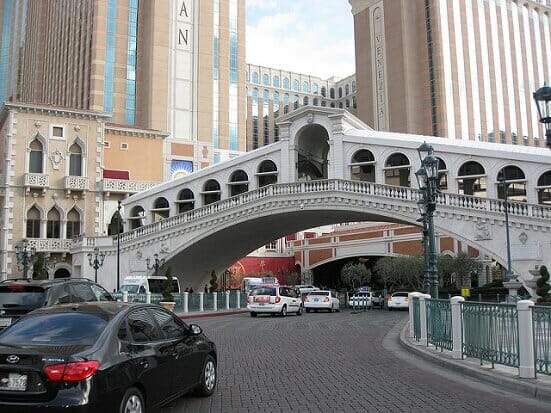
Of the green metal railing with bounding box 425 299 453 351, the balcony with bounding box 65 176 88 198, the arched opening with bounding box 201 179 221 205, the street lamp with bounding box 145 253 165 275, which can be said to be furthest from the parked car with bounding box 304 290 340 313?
the green metal railing with bounding box 425 299 453 351

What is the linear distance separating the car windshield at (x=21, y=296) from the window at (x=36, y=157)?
123ft

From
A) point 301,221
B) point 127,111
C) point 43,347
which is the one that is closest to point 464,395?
point 43,347

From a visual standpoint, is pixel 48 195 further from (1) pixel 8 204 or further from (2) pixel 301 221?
(2) pixel 301 221

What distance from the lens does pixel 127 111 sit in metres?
71.1

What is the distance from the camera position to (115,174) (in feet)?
169

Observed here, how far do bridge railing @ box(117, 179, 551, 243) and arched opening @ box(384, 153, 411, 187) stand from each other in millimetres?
4127

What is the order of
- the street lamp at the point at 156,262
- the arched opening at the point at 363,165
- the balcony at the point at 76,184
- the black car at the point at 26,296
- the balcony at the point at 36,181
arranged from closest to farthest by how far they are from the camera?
the black car at the point at 26,296, the street lamp at the point at 156,262, the arched opening at the point at 363,165, the balcony at the point at 36,181, the balcony at the point at 76,184

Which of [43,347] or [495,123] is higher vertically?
[495,123]

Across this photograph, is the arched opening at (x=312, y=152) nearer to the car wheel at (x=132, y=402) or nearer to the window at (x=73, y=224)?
the window at (x=73, y=224)

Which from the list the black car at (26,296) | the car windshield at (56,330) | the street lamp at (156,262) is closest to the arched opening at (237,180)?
the street lamp at (156,262)

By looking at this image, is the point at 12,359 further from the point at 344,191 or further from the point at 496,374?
the point at 344,191

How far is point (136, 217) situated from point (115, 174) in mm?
4178

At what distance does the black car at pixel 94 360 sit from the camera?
5781 mm

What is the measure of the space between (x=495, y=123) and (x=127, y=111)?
61.4 meters
